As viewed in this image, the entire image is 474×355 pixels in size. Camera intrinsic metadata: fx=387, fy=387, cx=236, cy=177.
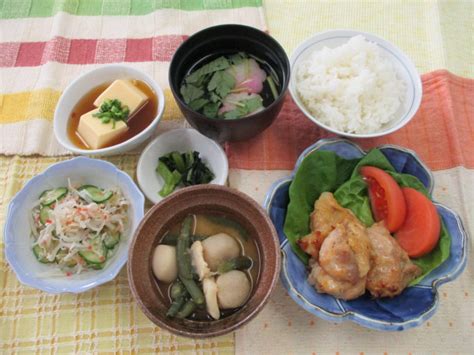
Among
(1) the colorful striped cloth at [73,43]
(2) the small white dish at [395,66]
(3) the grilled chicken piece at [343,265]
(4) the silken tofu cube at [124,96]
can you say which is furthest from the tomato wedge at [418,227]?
(4) the silken tofu cube at [124,96]

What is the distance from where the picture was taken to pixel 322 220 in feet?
5.24

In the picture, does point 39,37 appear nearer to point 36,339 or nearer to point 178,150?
point 178,150

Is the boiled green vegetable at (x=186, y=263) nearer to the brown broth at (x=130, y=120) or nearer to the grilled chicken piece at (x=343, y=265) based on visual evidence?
the grilled chicken piece at (x=343, y=265)

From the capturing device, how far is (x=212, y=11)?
8.09 ft

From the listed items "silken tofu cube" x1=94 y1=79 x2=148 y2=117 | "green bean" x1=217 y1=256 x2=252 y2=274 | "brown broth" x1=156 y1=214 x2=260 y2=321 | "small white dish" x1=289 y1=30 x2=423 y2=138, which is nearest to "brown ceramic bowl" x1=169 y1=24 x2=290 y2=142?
"small white dish" x1=289 y1=30 x2=423 y2=138

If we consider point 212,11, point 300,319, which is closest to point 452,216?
point 300,319

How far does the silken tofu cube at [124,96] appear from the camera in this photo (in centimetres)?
195

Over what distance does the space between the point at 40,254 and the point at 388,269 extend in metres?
1.39

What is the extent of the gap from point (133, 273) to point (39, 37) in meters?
1.78

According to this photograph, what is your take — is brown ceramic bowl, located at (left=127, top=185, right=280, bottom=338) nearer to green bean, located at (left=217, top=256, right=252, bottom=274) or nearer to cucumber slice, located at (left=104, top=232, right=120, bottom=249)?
green bean, located at (left=217, top=256, right=252, bottom=274)

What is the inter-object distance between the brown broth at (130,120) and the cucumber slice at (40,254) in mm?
523

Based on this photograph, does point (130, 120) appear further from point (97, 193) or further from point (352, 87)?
point (352, 87)

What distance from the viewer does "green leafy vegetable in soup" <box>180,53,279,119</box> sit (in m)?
1.81

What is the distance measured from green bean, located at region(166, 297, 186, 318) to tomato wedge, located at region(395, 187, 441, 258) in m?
0.91
